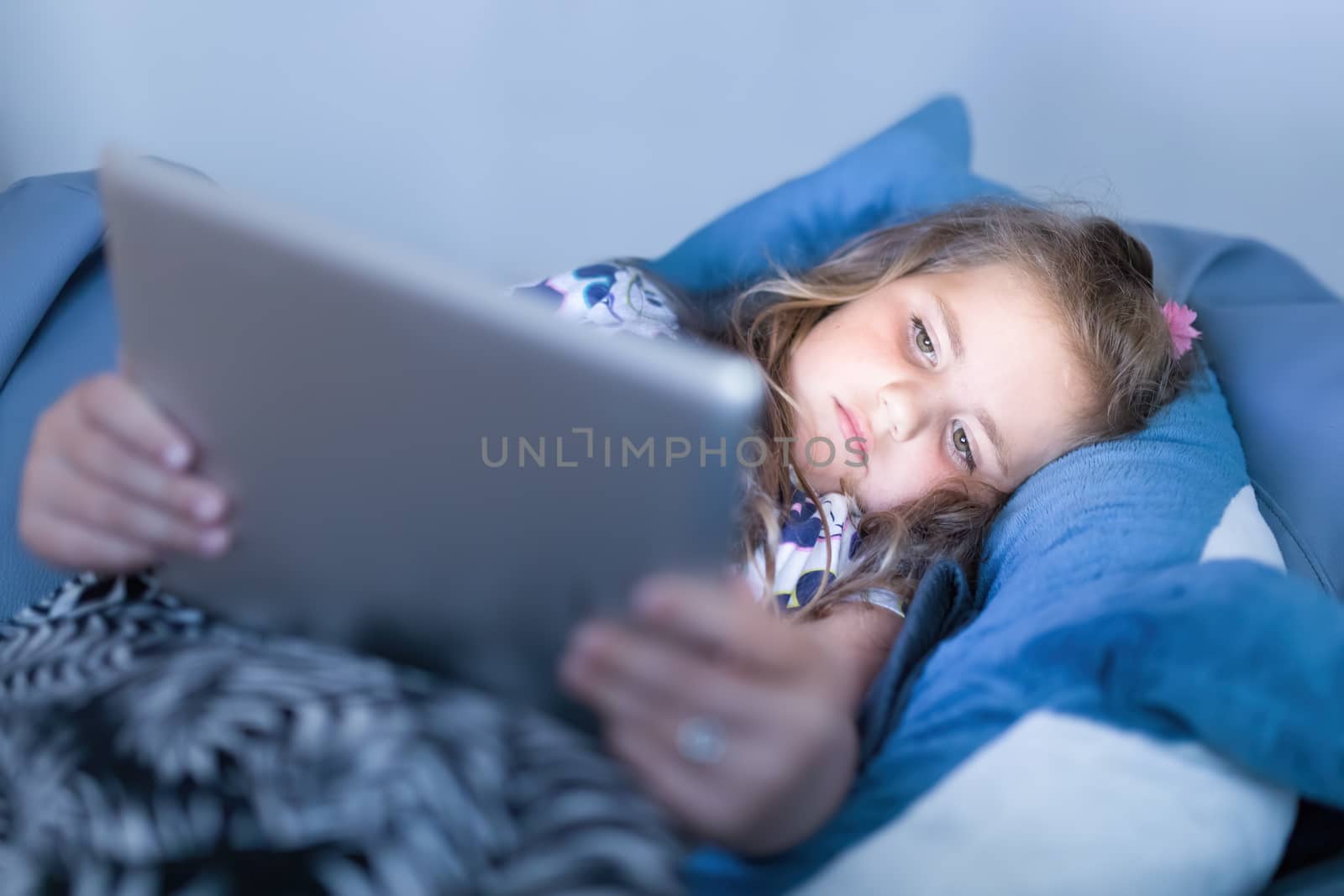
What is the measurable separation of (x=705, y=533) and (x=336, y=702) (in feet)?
0.82

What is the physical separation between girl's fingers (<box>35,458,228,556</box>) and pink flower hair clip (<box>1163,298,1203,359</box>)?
3.00 feet

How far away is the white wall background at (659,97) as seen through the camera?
5.54 ft

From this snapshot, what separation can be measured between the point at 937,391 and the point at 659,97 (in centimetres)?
103

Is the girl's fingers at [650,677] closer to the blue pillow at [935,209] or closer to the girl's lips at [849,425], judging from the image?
the girl's lips at [849,425]

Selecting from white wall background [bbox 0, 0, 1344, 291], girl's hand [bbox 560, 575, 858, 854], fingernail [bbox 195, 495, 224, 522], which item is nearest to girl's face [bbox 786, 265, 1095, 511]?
girl's hand [bbox 560, 575, 858, 854]

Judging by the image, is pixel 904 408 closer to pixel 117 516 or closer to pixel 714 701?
pixel 714 701

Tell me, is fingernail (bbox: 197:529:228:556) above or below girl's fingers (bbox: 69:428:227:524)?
below

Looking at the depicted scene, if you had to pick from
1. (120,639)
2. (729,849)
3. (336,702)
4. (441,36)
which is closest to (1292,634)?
(729,849)

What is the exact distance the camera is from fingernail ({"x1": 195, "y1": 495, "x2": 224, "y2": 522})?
23.9 inches

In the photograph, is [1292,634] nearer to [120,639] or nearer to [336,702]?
[336,702]

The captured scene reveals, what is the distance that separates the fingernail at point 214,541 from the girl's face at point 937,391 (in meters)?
0.54

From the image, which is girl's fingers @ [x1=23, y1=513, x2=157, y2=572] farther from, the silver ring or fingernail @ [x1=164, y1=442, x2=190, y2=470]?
the silver ring

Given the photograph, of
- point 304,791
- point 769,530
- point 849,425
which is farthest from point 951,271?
point 304,791

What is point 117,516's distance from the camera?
25.3 inches
